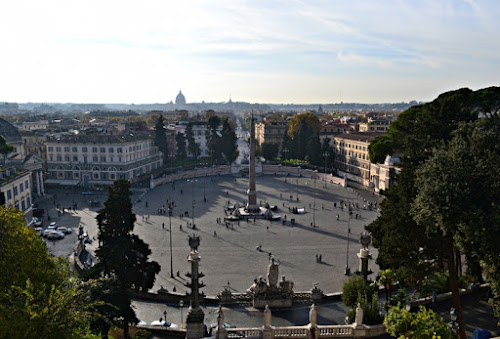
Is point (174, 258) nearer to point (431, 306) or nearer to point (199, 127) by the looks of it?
point (431, 306)

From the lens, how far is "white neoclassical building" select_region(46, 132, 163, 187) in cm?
6831

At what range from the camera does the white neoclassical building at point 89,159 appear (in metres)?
68.3

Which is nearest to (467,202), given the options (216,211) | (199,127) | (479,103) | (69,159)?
(479,103)

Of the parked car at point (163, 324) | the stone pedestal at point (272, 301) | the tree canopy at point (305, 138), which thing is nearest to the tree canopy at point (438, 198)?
the stone pedestal at point (272, 301)

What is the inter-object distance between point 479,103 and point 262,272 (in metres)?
18.5

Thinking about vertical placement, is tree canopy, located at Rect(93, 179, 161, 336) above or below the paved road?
above

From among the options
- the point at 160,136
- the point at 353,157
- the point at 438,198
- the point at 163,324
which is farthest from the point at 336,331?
the point at 160,136

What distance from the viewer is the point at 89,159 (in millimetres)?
69125

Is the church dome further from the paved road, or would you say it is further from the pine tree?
the pine tree

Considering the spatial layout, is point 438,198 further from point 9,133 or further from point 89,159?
point 9,133

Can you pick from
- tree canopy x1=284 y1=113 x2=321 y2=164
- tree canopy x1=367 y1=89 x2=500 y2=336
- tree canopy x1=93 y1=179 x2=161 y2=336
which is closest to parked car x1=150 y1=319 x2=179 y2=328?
tree canopy x1=93 y1=179 x2=161 y2=336

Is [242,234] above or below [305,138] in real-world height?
below

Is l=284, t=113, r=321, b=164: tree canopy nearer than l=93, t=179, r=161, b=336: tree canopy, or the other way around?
l=93, t=179, r=161, b=336: tree canopy

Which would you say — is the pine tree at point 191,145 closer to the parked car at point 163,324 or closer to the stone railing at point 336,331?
the parked car at point 163,324
